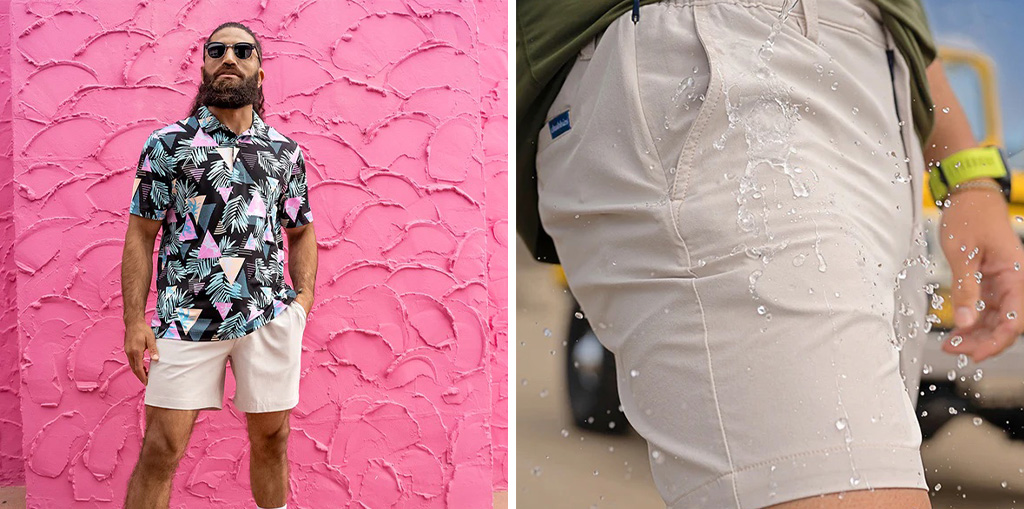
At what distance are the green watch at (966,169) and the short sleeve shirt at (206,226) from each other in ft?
4.01

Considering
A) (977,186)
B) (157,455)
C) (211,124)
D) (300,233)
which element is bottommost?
(157,455)

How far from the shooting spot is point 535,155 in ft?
Result: 3.92

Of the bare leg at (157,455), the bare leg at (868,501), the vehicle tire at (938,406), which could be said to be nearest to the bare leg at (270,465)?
the bare leg at (157,455)

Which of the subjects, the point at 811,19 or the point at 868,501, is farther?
the point at 811,19

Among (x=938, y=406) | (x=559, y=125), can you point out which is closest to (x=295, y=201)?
(x=559, y=125)

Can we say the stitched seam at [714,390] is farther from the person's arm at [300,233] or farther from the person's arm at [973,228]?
the person's arm at [300,233]

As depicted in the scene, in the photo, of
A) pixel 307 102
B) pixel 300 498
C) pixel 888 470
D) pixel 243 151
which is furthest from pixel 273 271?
pixel 888 470

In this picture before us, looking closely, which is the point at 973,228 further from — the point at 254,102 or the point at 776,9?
A: the point at 254,102

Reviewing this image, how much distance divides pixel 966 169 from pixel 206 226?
1329mm

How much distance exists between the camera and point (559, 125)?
1.08 m

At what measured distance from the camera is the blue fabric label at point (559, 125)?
41.7 inches

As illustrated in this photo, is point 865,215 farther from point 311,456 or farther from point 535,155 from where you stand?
point 311,456

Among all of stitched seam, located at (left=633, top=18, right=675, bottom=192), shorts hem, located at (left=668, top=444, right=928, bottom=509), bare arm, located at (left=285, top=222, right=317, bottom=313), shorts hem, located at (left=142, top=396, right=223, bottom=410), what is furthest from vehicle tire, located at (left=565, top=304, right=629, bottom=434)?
shorts hem, located at (left=668, top=444, right=928, bottom=509)

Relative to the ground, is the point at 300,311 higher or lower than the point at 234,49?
lower
